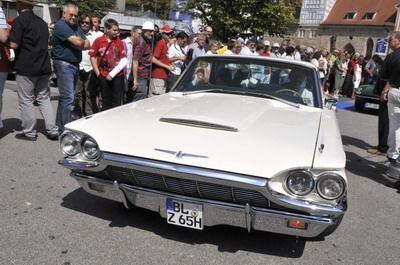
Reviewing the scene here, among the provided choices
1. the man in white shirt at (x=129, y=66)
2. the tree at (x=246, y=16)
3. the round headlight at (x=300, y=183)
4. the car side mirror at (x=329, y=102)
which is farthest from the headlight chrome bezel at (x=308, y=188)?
the tree at (x=246, y=16)

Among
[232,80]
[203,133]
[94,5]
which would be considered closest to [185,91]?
[232,80]

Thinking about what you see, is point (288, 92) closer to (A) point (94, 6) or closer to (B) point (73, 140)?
(B) point (73, 140)

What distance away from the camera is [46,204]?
149 inches

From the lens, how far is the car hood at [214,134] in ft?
9.21

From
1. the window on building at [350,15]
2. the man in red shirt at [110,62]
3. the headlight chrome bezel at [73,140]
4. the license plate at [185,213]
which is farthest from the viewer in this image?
the window on building at [350,15]

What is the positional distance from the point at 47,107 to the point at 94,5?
1380 inches

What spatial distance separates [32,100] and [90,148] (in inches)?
118

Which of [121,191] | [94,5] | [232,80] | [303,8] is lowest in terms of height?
[121,191]

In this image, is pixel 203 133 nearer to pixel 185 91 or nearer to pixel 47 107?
pixel 185 91

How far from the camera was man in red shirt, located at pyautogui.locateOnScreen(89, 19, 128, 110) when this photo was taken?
20.7 ft

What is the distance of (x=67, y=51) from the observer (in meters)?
5.72

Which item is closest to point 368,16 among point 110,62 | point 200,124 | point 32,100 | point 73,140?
point 110,62

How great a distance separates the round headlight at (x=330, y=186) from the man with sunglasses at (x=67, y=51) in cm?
407

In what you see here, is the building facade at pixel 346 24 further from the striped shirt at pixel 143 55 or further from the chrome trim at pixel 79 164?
the chrome trim at pixel 79 164
